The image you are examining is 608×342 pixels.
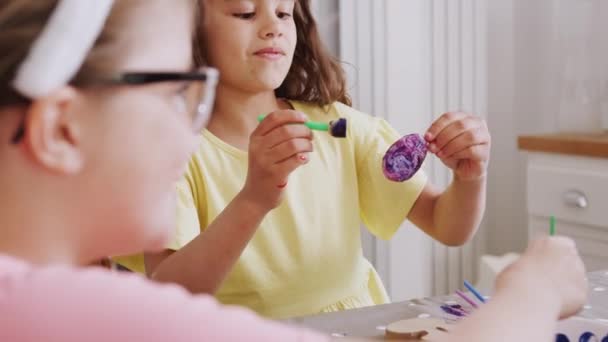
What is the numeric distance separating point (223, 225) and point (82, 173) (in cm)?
65

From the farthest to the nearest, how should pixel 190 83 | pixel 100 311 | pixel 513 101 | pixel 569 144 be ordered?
pixel 513 101 < pixel 569 144 < pixel 190 83 < pixel 100 311

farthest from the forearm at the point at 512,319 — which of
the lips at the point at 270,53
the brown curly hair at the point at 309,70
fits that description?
the brown curly hair at the point at 309,70

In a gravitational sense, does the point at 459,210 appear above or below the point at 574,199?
above

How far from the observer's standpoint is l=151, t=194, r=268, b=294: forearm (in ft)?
3.95

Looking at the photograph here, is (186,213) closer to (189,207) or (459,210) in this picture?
(189,207)

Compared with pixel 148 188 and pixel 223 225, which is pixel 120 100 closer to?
A: pixel 148 188

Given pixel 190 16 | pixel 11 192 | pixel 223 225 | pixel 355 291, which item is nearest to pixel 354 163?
pixel 355 291

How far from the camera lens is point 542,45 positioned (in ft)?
8.98

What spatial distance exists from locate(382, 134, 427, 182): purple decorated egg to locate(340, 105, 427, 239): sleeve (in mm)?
115

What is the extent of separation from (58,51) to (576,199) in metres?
1.87

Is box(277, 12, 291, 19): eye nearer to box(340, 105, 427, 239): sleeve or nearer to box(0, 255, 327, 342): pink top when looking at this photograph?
box(340, 105, 427, 239): sleeve

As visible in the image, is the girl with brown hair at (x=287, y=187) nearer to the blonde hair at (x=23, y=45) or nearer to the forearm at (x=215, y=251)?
the forearm at (x=215, y=251)

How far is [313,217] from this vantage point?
1429mm

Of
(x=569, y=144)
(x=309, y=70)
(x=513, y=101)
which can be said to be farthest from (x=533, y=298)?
(x=513, y=101)
